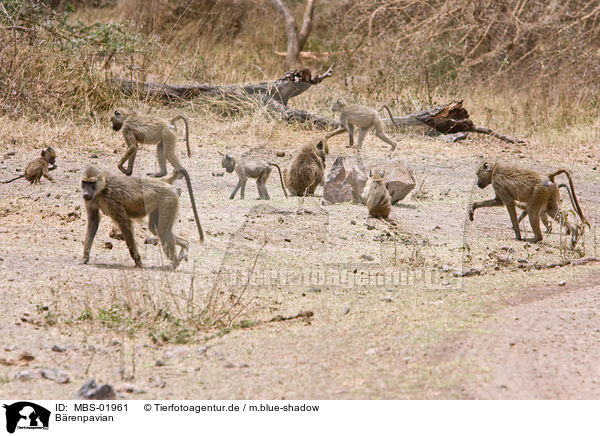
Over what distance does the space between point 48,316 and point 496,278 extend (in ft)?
11.4

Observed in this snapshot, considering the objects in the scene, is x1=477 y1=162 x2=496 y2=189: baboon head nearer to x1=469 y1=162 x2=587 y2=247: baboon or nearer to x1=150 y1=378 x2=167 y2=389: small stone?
x1=469 y1=162 x2=587 y2=247: baboon

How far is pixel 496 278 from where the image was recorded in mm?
6141

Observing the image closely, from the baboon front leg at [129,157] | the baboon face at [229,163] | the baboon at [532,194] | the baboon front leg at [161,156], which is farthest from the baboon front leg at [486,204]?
the baboon front leg at [129,157]

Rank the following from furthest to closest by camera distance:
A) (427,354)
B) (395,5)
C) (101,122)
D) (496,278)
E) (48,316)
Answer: (395,5) → (101,122) → (496,278) → (48,316) → (427,354)

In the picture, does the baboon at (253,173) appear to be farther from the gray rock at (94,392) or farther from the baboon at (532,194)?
the gray rock at (94,392)

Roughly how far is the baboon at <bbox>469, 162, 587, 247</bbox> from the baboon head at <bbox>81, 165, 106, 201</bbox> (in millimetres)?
4106

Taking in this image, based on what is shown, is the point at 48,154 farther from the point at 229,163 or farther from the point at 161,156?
the point at 229,163

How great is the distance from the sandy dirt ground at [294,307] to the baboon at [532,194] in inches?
10.6

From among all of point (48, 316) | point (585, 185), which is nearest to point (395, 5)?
point (585, 185)

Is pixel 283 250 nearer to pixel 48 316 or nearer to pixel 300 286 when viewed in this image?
pixel 300 286

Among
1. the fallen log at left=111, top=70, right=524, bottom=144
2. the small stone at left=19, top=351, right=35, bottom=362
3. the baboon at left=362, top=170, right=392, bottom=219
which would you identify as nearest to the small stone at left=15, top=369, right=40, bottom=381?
the small stone at left=19, top=351, right=35, bottom=362

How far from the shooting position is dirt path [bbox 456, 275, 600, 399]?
145 inches
